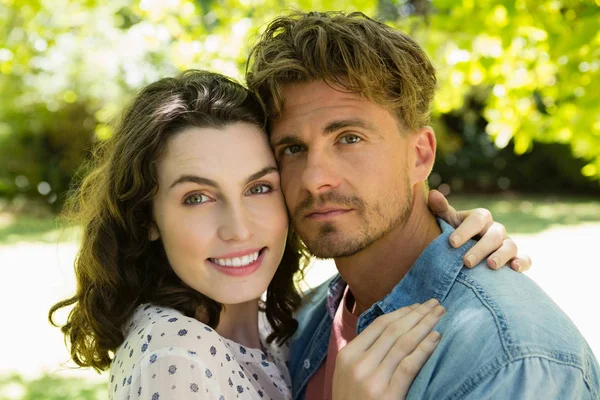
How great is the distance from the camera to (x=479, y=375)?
182 cm

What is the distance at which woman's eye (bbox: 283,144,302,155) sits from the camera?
8.51 ft

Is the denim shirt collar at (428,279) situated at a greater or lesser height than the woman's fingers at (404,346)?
greater

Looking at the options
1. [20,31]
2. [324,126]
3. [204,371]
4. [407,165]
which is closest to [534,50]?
[407,165]

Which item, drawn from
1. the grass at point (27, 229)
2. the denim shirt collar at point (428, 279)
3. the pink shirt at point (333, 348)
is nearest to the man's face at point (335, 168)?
the denim shirt collar at point (428, 279)

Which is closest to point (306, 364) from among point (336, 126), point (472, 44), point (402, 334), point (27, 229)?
point (402, 334)

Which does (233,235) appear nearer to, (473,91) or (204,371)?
(204,371)

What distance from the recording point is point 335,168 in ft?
8.25

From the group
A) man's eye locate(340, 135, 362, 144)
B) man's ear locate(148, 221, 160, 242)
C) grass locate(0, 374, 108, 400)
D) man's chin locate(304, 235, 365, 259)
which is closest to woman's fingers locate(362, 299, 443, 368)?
man's chin locate(304, 235, 365, 259)

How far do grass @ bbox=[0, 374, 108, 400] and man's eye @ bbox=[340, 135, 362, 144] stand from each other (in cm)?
452

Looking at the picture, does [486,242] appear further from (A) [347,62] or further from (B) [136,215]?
(B) [136,215]

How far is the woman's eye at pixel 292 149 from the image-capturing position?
102 inches

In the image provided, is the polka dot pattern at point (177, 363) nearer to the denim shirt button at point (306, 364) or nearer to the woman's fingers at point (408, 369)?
the denim shirt button at point (306, 364)

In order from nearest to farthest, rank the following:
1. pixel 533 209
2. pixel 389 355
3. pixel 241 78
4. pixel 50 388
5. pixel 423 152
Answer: pixel 389 355 → pixel 423 152 → pixel 241 78 → pixel 50 388 → pixel 533 209

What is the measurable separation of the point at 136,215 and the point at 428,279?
3.79 feet
